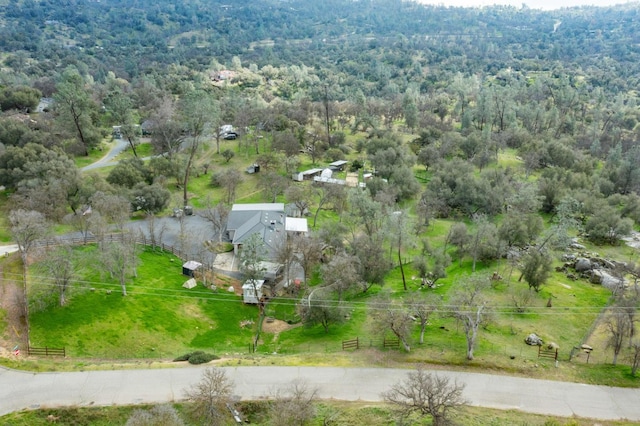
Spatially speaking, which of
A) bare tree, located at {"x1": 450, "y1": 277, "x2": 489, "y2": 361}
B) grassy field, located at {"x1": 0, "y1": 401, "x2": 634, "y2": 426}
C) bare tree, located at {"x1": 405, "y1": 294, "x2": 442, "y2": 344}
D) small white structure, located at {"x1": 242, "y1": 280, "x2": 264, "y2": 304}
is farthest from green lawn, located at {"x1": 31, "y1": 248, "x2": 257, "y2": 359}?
bare tree, located at {"x1": 450, "y1": 277, "x2": 489, "y2": 361}

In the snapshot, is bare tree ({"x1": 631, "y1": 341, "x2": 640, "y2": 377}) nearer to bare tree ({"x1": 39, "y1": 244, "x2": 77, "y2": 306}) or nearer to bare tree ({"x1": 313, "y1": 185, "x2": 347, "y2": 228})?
bare tree ({"x1": 313, "y1": 185, "x2": 347, "y2": 228})

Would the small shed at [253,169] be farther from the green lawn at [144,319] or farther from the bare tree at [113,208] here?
the green lawn at [144,319]

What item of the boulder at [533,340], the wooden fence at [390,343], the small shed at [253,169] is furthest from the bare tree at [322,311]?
the small shed at [253,169]

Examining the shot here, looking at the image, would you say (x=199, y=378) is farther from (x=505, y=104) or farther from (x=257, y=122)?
(x=505, y=104)

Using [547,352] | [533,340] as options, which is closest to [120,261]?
[533,340]

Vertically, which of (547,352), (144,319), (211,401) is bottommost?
(144,319)

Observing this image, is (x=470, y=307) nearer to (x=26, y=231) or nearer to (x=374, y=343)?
(x=374, y=343)

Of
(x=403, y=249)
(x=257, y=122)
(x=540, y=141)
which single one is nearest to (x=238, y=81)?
(x=257, y=122)

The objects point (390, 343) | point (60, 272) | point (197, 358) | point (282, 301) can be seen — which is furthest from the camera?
point (282, 301)
